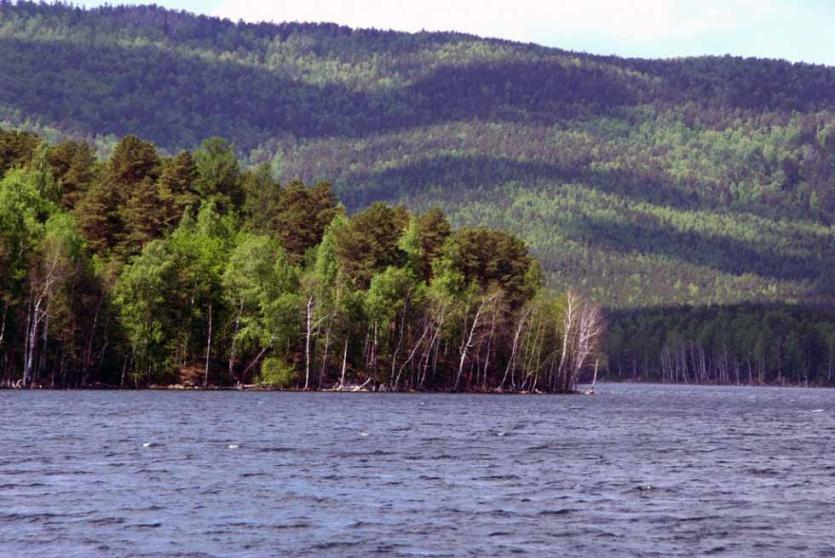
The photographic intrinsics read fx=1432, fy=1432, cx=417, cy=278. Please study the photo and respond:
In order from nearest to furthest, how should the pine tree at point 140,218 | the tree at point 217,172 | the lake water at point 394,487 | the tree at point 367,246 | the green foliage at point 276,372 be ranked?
the lake water at point 394,487, the green foliage at point 276,372, the pine tree at point 140,218, the tree at point 367,246, the tree at point 217,172

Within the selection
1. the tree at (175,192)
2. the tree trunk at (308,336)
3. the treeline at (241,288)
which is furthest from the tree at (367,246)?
the tree at (175,192)

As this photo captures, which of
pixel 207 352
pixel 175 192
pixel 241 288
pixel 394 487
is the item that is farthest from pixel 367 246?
pixel 394 487

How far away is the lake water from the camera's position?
41.0 m

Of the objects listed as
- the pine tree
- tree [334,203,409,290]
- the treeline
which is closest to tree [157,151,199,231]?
the treeline

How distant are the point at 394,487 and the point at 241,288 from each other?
82081 mm

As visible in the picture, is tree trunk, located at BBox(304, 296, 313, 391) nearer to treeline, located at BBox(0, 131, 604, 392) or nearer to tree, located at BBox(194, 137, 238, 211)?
treeline, located at BBox(0, 131, 604, 392)

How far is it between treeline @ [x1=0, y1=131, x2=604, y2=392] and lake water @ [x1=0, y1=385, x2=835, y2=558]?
3009 cm

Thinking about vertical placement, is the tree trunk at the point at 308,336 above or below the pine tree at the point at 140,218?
below

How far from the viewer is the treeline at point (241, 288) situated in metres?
123

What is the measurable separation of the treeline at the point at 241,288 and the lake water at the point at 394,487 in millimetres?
30093

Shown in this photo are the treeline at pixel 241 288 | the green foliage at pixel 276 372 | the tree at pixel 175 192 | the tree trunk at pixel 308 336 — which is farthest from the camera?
the tree at pixel 175 192

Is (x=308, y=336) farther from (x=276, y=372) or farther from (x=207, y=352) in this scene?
(x=207, y=352)

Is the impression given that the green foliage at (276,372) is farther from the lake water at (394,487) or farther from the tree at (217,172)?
the lake water at (394,487)

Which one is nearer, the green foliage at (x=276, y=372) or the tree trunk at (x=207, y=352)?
the tree trunk at (x=207, y=352)
